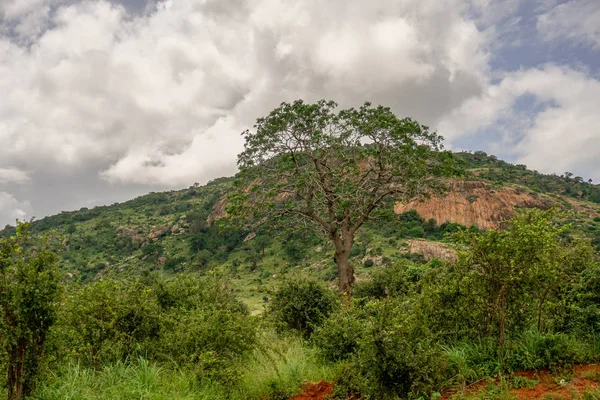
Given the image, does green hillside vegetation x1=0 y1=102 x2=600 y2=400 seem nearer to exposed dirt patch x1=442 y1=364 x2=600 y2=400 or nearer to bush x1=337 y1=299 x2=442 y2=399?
bush x1=337 y1=299 x2=442 y2=399

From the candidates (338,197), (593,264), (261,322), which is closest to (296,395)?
(261,322)

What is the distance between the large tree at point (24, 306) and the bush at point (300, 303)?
25.9 ft

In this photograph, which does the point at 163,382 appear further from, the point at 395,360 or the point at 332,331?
the point at 332,331

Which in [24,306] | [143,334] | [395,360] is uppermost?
[24,306]

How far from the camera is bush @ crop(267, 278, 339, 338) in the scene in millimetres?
12695

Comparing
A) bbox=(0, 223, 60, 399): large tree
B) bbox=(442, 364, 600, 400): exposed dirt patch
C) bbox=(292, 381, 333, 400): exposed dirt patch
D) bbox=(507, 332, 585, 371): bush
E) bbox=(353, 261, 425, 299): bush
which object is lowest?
bbox=(292, 381, 333, 400): exposed dirt patch

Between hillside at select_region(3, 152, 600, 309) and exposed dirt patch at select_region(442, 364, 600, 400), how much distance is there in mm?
37768

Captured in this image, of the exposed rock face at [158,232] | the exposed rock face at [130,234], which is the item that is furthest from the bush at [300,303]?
the exposed rock face at [158,232]

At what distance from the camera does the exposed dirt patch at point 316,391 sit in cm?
652

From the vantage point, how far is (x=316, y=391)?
6.76 meters

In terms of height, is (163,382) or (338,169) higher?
(338,169)

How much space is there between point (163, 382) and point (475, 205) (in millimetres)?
71151

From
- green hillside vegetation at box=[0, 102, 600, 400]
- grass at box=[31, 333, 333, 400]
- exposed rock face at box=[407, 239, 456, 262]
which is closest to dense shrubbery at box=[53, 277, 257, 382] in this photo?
green hillside vegetation at box=[0, 102, 600, 400]

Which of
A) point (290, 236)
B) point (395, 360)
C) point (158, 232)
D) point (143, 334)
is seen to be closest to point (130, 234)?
point (158, 232)
